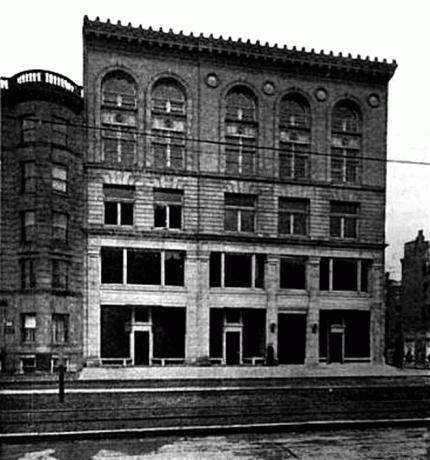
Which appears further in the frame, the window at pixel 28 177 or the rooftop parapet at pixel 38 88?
the window at pixel 28 177

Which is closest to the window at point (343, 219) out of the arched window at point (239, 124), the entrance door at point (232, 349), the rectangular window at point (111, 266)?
the arched window at point (239, 124)

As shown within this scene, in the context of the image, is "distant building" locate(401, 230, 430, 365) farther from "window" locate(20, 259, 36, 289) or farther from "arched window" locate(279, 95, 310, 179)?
"window" locate(20, 259, 36, 289)

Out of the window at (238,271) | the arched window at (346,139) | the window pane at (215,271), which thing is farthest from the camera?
the window pane at (215,271)

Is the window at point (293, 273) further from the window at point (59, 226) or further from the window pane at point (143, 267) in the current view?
the window at point (59, 226)

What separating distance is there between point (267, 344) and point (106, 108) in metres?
12.5

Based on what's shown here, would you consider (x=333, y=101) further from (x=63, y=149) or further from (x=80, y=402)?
(x=80, y=402)

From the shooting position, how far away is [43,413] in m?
13.0

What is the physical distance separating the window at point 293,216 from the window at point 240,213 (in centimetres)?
124

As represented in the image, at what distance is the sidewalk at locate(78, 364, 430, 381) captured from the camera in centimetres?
2139

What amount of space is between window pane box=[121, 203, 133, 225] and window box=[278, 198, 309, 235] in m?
6.49

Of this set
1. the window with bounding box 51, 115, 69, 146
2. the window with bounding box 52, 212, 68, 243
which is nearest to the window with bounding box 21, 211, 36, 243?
the window with bounding box 52, 212, 68, 243

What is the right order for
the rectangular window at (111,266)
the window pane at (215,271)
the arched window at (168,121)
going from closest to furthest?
1. the rectangular window at (111,266)
2. the arched window at (168,121)
3. the window pane at (215,271)

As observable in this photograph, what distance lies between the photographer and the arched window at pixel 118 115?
24.5 metres

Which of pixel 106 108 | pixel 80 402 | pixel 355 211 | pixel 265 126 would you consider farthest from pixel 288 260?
pixel 80 402
